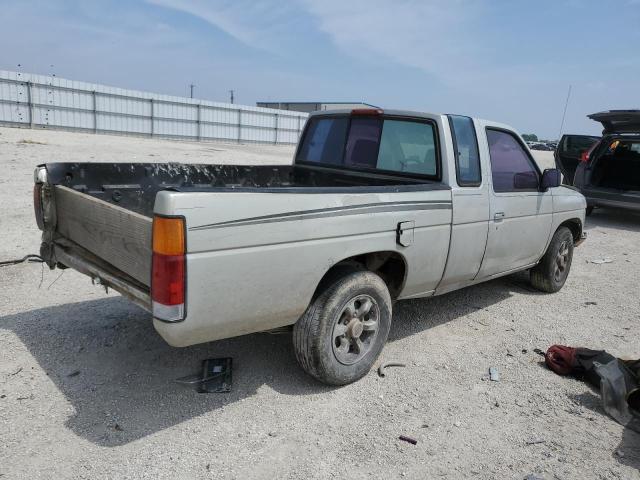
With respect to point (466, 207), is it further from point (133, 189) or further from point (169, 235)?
point (133, 189)

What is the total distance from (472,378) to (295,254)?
6.03 feet

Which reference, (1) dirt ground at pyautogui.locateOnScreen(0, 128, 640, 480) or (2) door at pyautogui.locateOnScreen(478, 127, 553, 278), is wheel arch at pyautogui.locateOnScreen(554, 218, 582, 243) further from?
(1) dirt ground at pyautogui.locateOnScreen(0, 128, 640, 480)

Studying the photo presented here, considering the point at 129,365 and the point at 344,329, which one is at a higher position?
the point at 344,329

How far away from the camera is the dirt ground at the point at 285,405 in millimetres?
2777

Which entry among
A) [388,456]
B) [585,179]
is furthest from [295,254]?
[585,179]

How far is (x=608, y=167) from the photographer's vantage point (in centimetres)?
1168

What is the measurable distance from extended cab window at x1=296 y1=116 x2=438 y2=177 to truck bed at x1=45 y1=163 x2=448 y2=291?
0.11 metres

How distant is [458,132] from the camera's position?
422 centimetres

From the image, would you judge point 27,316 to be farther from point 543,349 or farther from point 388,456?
point 543,349

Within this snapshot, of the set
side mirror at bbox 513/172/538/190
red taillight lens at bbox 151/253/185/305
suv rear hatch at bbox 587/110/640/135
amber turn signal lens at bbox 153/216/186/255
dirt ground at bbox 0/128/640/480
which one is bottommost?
dirt ground at bbox 0/128/640/480

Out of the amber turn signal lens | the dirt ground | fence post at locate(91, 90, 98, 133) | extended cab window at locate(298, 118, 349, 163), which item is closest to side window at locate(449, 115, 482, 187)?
extended cab window at locate(298, 118, 349, 163)

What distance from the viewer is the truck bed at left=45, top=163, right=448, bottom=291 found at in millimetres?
2963

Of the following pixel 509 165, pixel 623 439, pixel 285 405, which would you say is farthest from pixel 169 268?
pixel 509 165

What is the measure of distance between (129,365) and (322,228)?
181 centimetres
